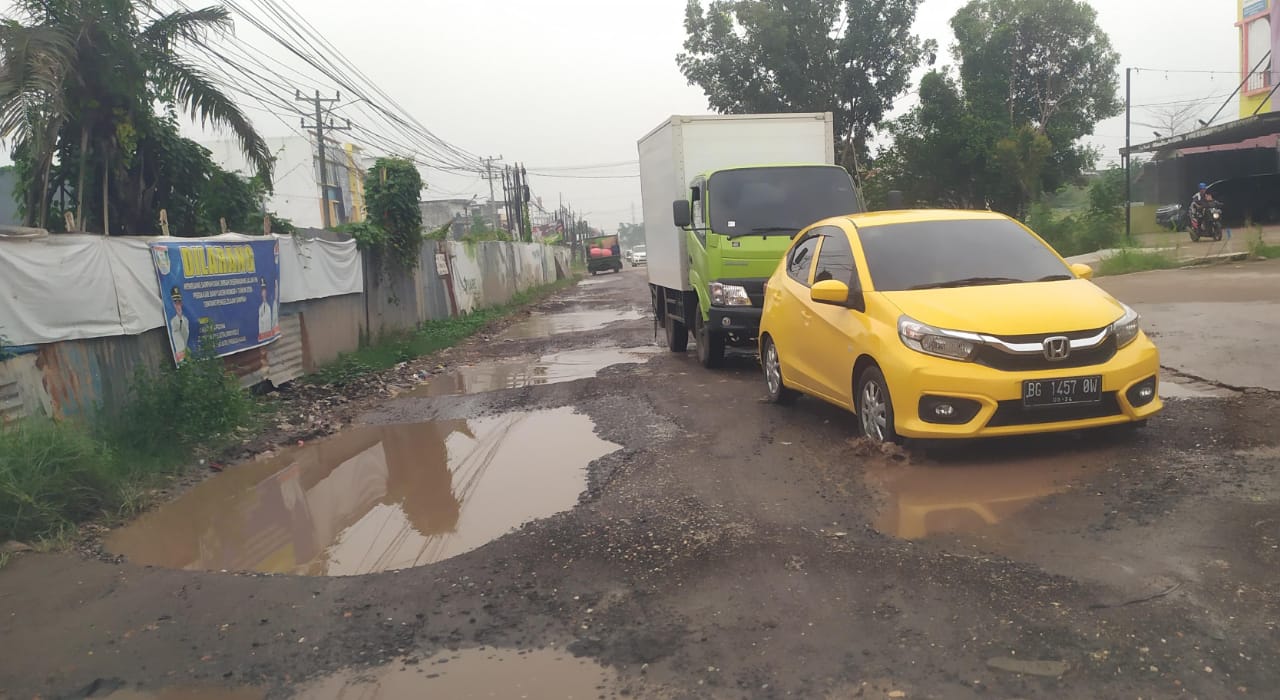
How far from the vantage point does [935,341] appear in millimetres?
5699

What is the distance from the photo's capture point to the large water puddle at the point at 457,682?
3320mm

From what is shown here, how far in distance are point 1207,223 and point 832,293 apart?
23095 millimetres

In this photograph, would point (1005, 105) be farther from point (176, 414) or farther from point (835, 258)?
point (176, 414)

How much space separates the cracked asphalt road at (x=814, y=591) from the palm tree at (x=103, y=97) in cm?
582

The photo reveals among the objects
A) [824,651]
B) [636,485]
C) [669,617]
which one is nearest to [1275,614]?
[824,651]

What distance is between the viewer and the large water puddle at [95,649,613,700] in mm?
3320

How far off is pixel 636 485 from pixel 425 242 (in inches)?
589

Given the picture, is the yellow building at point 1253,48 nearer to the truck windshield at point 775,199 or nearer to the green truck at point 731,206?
the green truck at point 731,206

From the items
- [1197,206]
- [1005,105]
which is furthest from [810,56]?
[1197,206]

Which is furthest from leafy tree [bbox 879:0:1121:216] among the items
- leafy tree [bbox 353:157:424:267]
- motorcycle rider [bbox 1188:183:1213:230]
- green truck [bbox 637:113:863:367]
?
green truck [bbox 637:113:863:367]

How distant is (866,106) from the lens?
3177cm

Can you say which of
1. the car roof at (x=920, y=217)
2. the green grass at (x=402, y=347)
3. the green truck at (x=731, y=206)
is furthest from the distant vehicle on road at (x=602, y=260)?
the car roof at (x=920, y=217)

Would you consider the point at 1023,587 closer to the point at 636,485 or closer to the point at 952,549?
the point at 952,549

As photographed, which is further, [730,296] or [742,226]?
[742,226]
